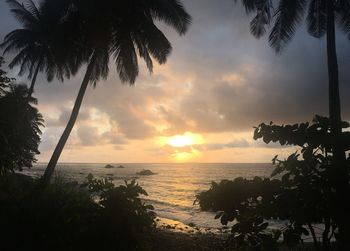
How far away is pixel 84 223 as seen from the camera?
764 cm

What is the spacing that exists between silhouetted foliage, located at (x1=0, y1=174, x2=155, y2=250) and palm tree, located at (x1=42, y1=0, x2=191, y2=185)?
5900 millimetres

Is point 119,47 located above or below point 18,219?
above

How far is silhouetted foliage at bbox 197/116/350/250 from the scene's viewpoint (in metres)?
3.80

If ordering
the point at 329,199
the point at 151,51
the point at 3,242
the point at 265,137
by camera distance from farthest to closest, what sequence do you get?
the point at 151,51 → the point at 3,242 → the point at 265,137 → the point at 329,199

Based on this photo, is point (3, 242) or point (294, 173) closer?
point (294, 173)

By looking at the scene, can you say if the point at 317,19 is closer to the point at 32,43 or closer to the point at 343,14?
the point at 343,14

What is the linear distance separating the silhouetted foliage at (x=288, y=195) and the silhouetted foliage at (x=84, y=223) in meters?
3.77

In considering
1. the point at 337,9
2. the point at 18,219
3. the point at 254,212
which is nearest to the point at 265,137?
the point at 254,212

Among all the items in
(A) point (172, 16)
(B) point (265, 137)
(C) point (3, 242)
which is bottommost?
(C) point (3, 242)

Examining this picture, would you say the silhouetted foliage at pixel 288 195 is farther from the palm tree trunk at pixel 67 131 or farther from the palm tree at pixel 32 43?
the palm tree at pixel 32 43

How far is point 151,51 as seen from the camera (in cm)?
1568

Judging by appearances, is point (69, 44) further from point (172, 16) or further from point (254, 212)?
point (254, 212)

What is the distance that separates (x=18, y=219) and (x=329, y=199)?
23.0ft

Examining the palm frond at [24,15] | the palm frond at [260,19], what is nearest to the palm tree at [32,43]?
the palm frond at [24,15]
